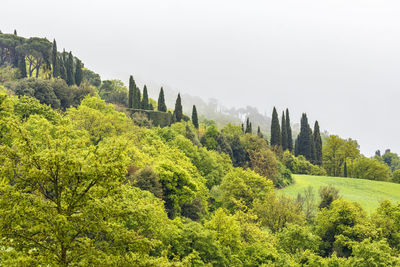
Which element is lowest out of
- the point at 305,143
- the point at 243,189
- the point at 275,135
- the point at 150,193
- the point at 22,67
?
the point at 243,189

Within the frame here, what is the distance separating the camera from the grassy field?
185 feet

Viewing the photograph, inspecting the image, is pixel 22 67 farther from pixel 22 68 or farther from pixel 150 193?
pixel 150 193

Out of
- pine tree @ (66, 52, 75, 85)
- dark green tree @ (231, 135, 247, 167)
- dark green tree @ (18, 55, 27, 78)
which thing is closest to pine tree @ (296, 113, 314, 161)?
dark green tree @ (231, 135, 247, 167)

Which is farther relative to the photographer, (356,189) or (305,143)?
(305,143)

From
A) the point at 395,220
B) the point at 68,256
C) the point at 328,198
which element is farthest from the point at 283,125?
the point at 68,256

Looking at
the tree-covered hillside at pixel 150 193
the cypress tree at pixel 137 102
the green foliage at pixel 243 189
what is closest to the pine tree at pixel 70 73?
the tree-covered hillside at pixel 150 193

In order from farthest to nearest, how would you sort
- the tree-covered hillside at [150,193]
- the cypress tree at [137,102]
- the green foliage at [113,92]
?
the green foliage at [113,92], the cypress tree at [137,102], the tree-covered hillside at [150,193]

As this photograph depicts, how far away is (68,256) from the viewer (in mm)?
11180

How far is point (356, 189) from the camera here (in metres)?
63.5

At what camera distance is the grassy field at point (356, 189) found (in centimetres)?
5639

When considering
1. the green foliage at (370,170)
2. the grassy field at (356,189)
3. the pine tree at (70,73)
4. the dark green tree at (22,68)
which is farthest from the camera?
the green foliage at (370,170)

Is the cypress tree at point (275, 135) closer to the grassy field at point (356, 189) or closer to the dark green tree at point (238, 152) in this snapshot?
the grassy field at point (356, 189)

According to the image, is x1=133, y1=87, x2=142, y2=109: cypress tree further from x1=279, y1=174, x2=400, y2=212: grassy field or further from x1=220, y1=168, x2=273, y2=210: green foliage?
x1=279, y1=174, x2=400, y2=212: grassy field

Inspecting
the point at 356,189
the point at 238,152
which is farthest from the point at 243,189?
the point at 356,189
